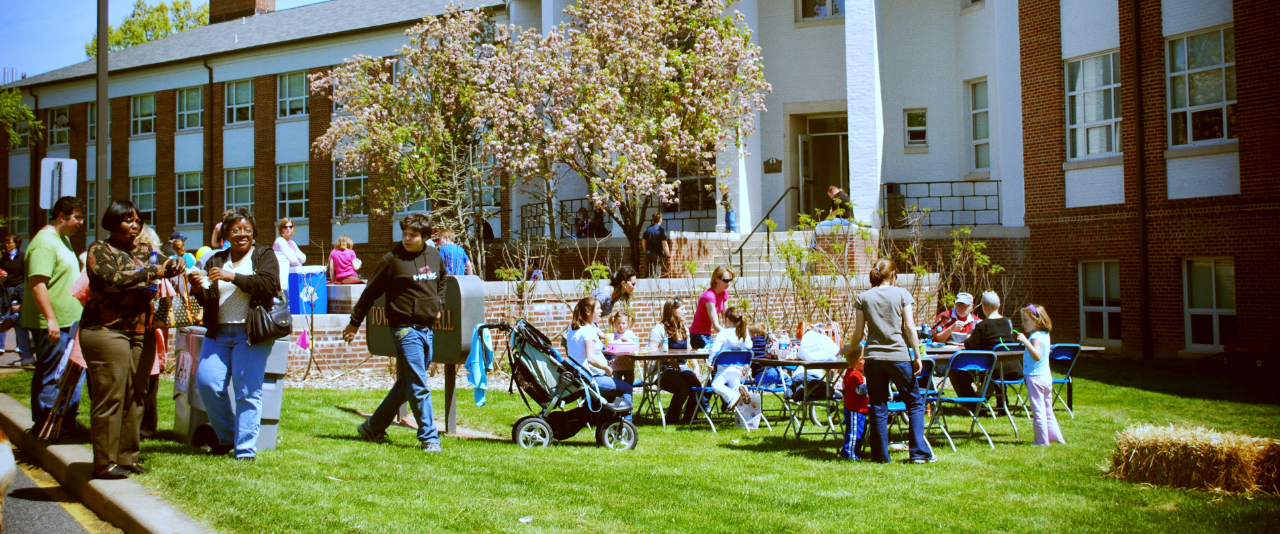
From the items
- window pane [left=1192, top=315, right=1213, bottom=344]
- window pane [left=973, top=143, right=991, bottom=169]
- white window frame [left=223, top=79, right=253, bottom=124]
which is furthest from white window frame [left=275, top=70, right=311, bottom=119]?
window pane [left=1192, top=315, right=1213, bottom=344]

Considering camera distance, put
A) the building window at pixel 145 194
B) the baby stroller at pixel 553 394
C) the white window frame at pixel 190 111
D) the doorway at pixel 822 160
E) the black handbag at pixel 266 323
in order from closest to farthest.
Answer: the black handbag at pixel 266 323
the baby stroller at pixel 553 394
the doorway at pixel 822 160
the white window frame at pixel 190 111
the building window at pixel 145 194

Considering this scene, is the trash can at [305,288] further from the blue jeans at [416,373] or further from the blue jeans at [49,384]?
the blue jeans at [416,373]

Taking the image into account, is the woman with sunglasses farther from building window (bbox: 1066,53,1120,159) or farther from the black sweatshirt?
building window (bbox: 1066,53,1120,159)

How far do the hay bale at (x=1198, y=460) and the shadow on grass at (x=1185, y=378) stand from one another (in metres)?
6.47

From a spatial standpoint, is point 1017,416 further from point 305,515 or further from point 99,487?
point 99,487

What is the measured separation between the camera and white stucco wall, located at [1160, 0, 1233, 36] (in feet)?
58.5

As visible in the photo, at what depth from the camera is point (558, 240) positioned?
73.9 feet

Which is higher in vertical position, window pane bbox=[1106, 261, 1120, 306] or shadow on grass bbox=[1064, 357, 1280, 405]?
window pane bbox=[1106, 261, 1120, 306]

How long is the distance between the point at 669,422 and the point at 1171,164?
12.4 metres

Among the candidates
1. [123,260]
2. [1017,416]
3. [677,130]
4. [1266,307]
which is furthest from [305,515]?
[1266,307]

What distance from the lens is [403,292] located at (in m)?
8.21

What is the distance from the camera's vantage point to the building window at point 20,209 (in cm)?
4262

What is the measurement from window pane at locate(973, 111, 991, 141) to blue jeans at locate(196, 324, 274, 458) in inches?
744

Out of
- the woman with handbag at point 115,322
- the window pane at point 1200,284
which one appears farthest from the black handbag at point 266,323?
the window pane at point 1200,284
